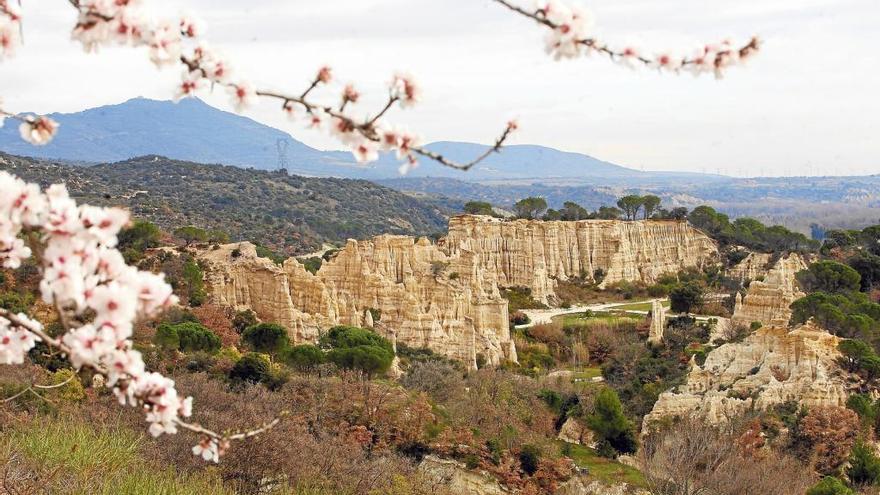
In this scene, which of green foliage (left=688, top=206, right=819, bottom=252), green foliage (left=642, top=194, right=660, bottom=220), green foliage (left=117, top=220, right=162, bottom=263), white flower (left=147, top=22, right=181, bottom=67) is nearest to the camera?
white flower (left=147, top=22, right=181, bottom=67)

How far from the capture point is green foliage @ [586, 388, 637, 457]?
22688 mm

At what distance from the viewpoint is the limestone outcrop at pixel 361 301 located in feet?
107

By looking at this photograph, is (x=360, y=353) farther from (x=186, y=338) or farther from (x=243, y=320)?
(x=243, y=320)

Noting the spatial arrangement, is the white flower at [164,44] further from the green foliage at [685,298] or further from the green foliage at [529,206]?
the green foliage at [529,206]

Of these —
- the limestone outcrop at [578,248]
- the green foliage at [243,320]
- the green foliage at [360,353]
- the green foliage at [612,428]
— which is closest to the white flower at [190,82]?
the green foliage at [612,428]

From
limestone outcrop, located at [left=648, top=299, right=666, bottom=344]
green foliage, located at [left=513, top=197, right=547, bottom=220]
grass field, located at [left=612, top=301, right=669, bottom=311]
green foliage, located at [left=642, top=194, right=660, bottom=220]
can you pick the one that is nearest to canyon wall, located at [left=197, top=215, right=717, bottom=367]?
grass field, located at [left=612, top=301, right=669, bottom=311]

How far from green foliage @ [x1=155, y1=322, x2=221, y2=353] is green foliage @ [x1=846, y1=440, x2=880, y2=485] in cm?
1746

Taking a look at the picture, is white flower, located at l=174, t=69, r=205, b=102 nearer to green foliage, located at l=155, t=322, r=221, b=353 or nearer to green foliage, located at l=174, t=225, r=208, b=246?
green foliage, located at l=155, t=322, r=221, b=353

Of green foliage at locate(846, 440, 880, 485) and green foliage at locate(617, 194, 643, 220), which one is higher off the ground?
green foliage at locate(617, 194, 643, 220)

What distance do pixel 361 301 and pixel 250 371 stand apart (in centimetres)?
1627

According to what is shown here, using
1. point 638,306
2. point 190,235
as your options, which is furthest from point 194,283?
point 638,306

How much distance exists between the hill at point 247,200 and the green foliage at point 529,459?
1578 inches

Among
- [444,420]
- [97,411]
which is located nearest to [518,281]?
[444,420]

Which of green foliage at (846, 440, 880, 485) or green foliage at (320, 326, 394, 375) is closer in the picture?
green foliage at (846, 440, 880, 485)
